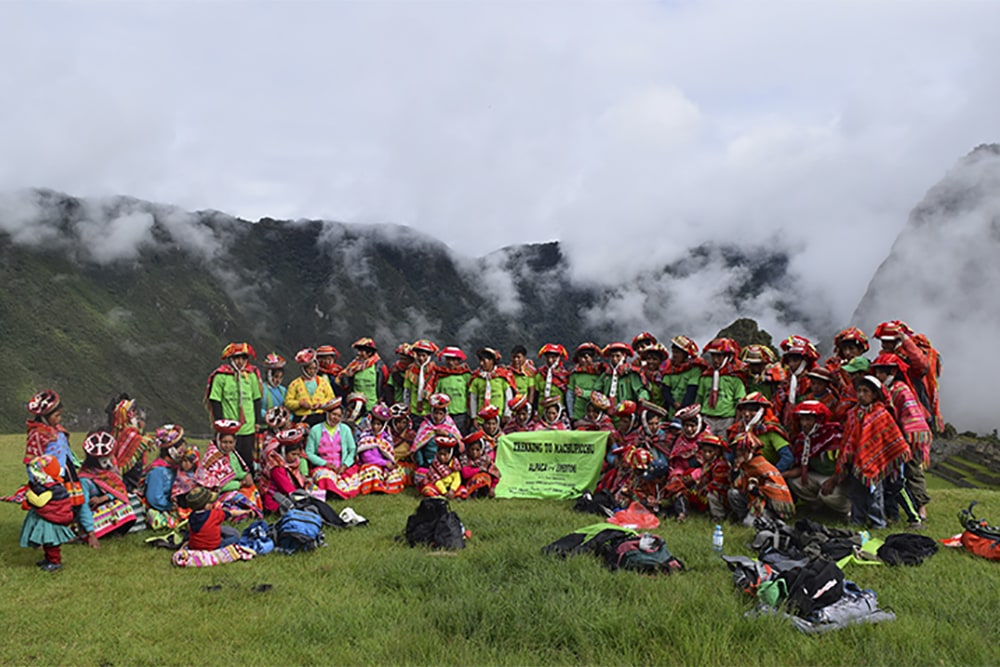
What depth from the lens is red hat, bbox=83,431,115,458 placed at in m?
8.10

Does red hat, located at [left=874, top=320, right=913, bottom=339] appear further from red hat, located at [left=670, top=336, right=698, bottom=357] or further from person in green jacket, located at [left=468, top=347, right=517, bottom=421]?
person in green jacket, located at [left=468, top=347, right=517, bottom=421]

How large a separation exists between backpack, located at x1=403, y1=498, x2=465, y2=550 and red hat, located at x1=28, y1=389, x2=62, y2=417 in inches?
172

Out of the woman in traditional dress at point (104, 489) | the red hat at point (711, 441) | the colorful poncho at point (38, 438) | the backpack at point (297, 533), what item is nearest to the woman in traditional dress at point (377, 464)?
the backpack at point (297, 533)

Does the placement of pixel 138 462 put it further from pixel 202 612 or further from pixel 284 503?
pixel 202 612

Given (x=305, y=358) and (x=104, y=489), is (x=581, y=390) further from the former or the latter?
(x=104, y=489)

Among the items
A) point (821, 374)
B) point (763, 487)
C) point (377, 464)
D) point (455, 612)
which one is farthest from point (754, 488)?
point (377, 464)

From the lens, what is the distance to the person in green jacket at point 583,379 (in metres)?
12.1

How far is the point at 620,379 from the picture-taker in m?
11.8

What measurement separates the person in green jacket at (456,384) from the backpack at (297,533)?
4864 millimetres

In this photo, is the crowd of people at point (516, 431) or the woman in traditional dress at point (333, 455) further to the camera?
the woman in traditional dress at point (333, 455)

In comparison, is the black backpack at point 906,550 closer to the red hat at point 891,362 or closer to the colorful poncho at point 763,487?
the colorful poncho at point 763,487

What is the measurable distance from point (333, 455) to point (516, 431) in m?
3.48

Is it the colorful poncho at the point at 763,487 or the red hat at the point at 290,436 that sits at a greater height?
the red hat at the point at 290,436

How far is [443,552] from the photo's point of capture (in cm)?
702
